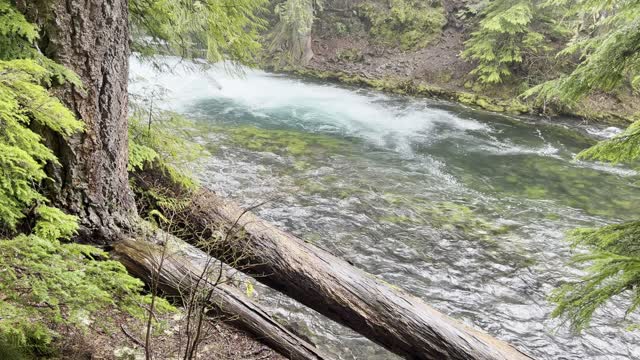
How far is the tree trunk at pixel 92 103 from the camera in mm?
2834

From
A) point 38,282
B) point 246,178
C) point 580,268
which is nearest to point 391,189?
point 246,178

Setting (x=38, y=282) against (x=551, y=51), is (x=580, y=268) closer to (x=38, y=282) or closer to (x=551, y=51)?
(x=38, y=282)

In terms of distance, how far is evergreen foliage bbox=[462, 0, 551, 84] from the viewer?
49.9 feet

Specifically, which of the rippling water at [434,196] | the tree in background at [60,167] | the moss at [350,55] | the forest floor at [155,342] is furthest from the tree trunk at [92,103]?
the moss at [350,55]

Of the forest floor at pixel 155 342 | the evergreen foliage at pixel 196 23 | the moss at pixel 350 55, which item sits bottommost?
the forest floor at pixel 155 342

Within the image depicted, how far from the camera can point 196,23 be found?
14.3 feet

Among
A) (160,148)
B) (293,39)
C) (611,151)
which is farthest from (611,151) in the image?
(293,39)

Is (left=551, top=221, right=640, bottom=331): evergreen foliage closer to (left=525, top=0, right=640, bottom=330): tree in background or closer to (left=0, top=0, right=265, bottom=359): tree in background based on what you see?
(left=525, top=0, right=640, bottom=330): tree in background

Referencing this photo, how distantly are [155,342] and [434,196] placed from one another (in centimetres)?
666

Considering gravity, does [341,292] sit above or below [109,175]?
below

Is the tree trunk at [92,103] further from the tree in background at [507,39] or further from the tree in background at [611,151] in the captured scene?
the tree in background at [507,39]

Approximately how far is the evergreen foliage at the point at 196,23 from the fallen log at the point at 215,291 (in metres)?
2.19

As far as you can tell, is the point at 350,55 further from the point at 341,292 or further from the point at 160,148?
A: the point at 341,292

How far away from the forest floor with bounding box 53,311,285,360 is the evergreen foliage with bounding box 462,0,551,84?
14.6m
